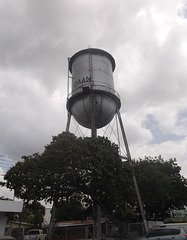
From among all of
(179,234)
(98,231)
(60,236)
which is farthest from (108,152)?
(60,236)

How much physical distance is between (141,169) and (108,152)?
32.2 feet

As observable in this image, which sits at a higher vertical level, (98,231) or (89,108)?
(89,108)

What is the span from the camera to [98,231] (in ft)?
56.1

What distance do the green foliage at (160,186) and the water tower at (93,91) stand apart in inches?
173

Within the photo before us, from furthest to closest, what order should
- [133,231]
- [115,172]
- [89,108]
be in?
[89,108]
[133,231]
[115,172]

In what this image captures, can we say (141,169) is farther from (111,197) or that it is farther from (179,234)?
(179,234)

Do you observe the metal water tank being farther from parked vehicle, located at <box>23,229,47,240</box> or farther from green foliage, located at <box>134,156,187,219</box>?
parked vehicle, located at <box>23,229,47,240</box>

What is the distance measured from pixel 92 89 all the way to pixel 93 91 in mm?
241

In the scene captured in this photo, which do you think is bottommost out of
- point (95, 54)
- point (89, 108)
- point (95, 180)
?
point (95, 180)

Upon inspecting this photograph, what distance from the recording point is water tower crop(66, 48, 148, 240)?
22188 millimetres

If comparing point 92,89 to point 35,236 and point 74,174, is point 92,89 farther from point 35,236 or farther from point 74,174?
point 35,236

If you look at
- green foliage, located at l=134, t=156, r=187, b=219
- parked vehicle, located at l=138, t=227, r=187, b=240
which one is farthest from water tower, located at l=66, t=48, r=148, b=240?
parked vehicle, located at l=138, t=227, r=187, b=240

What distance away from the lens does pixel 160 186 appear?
22953mm

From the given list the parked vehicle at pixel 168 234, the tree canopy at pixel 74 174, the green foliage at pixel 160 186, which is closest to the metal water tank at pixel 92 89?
the tree canopy at pixel 74 174
